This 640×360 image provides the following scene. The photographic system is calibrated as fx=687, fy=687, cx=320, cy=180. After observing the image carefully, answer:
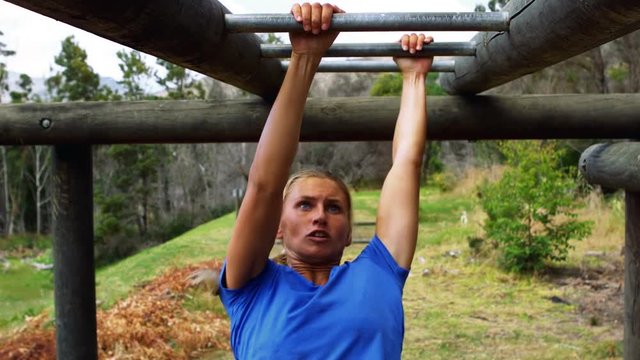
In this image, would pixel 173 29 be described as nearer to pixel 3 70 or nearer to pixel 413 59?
pixel 413 59

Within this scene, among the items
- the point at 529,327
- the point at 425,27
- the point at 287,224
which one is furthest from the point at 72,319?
the point at 529,327

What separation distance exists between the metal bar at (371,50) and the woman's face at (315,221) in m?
0.33

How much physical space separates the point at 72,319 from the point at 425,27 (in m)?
Answer: 2.02

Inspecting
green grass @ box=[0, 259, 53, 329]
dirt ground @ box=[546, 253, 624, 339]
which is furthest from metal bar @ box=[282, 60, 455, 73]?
green grass @ box=[0, 259, 53, 329]

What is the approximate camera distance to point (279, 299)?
152 cm

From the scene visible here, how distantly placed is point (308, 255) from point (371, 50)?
538 millimetres

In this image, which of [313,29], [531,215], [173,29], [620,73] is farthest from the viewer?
[620,73]

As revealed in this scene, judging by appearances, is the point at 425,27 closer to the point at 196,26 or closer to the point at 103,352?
the point at 196,26

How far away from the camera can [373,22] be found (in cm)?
141

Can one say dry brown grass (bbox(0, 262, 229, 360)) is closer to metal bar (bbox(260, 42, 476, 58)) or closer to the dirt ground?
the dirt ground

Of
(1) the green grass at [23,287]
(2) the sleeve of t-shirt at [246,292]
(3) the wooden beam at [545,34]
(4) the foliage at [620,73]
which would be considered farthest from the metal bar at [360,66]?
(4) the foliage at [620,73]

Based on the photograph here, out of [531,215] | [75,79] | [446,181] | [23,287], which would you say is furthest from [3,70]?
[531,215]

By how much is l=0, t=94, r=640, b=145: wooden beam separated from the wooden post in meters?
0.56

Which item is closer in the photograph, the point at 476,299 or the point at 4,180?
the point at 476,299
